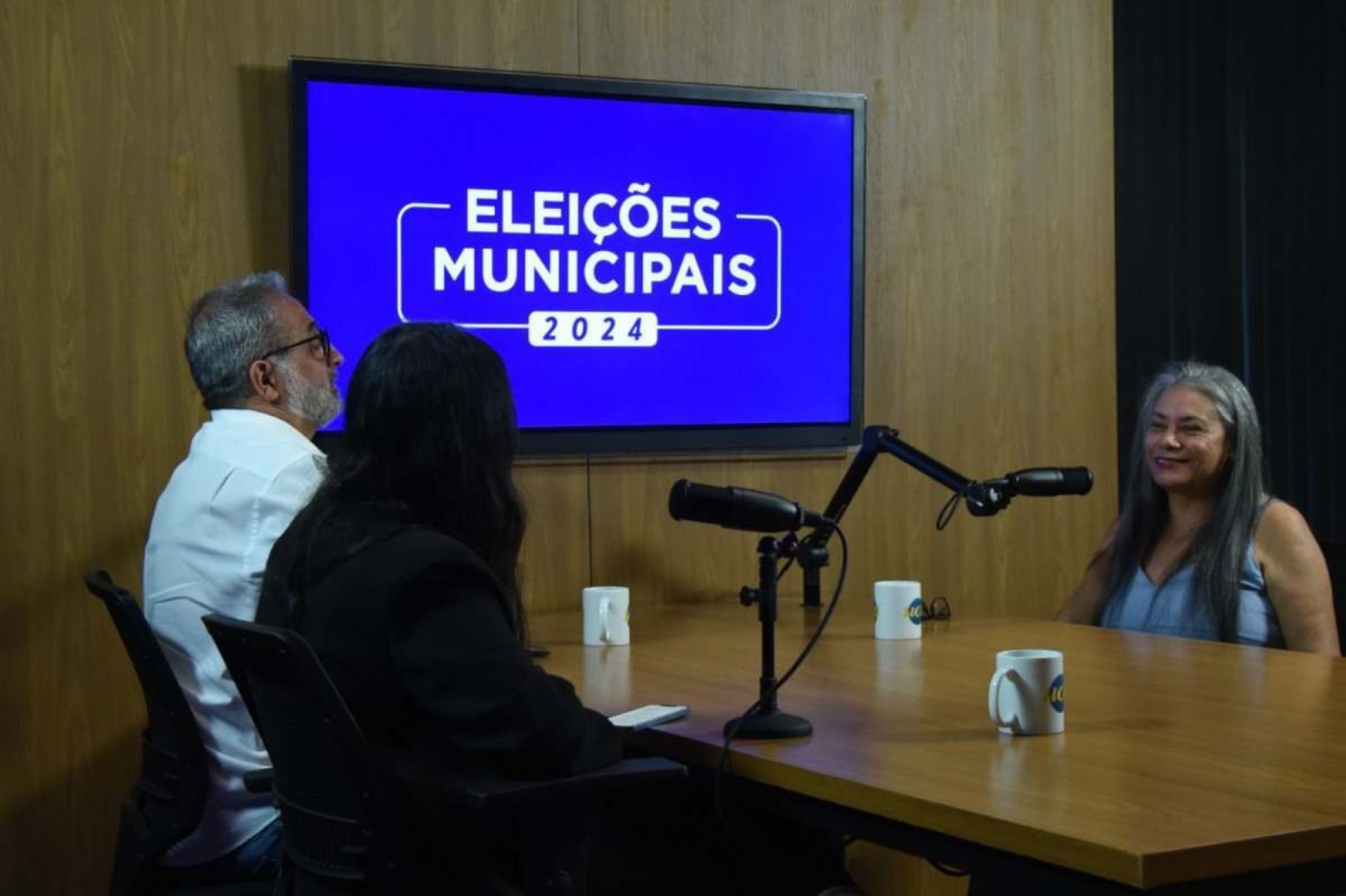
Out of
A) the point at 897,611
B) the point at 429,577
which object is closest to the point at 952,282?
the point at 897,611

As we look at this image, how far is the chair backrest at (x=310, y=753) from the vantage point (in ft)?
6.00

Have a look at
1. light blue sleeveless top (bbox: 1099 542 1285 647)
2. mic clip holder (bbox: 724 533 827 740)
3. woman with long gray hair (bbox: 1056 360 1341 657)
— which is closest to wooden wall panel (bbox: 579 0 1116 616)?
woman with long gray hair (bbox: 1056 360 1341 657)

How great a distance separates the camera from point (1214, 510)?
352 centimetres

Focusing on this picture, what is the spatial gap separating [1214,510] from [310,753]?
223cm

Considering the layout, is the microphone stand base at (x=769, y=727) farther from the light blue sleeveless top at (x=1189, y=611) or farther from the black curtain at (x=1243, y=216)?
the black curtain at (x=1243, y=216)

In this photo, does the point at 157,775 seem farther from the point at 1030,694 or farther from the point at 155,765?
the point at 1030,694

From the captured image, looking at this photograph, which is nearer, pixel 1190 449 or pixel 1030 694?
pixel 1030 694

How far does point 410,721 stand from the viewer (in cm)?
200

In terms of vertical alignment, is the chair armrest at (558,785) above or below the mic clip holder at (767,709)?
below

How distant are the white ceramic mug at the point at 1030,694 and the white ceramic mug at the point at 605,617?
1155 millimetres

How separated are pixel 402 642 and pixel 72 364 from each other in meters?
1.83

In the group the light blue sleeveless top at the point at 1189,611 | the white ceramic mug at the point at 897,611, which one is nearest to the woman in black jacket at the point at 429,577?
the white ceramic mug at the point at 897,611

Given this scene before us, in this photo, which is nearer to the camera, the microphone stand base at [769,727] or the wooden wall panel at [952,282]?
the microphone stand base at [769,727]

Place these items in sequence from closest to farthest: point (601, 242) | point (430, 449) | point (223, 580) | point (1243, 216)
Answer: point (430, 449)
point (223, 580)
point (601, 242)
point (1243, 216)
